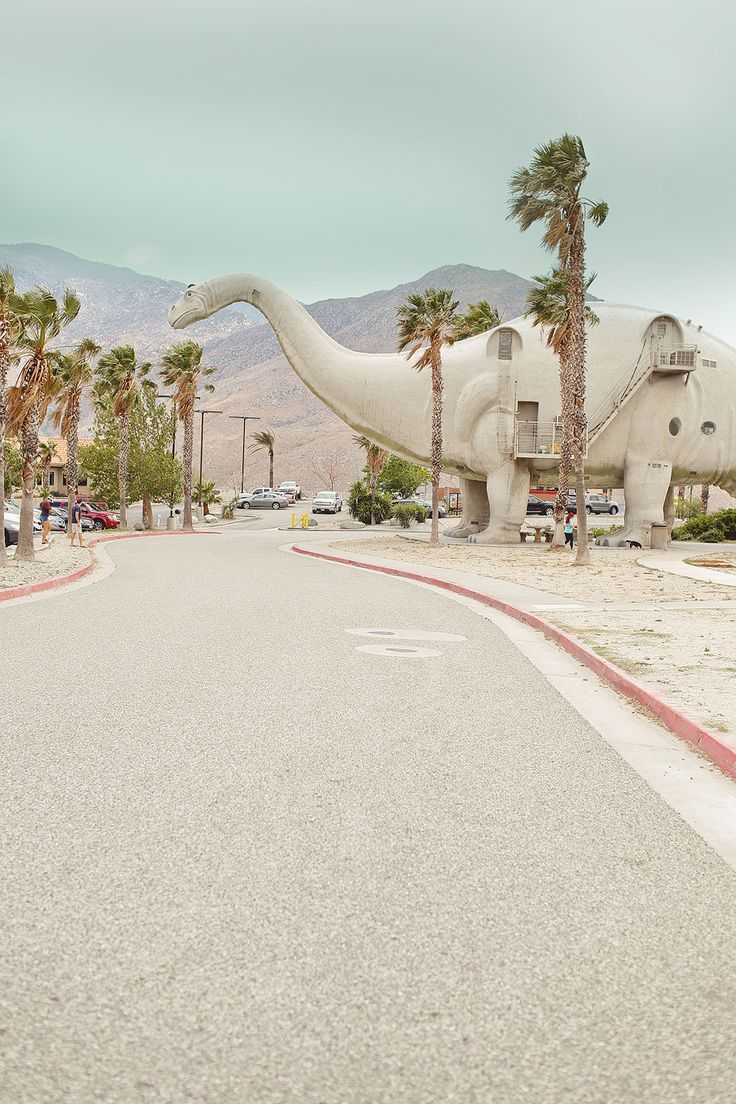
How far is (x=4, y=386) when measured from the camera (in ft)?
72.7

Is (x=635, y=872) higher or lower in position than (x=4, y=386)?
lower

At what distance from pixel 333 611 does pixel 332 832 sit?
10082mm

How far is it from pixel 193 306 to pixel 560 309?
39.0ft

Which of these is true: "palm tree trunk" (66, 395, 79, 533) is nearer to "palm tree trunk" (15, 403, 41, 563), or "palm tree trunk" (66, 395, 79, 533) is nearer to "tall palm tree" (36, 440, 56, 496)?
"tall palm tree" (36, 440, 56, 496)

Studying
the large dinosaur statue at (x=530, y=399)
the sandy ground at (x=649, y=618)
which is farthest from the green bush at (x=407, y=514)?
the sandy ground at (x=649, y=618)

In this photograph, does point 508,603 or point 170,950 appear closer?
point 170,950

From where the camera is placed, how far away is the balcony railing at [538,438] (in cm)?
3344

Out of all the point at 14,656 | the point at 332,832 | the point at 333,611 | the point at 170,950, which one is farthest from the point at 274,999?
the point at 333,611

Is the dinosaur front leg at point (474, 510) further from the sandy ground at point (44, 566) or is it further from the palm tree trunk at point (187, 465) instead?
the palm tree trunk at point (187, 465)

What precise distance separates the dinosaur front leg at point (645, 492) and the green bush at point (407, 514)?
24723 millimetres

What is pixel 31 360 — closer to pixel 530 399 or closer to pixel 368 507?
pixel 530 399

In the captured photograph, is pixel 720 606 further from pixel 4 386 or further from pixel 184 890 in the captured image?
pixel 4 386

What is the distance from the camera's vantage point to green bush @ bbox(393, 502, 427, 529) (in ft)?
192

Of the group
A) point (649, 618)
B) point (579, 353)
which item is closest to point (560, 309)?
point (579, 353)
